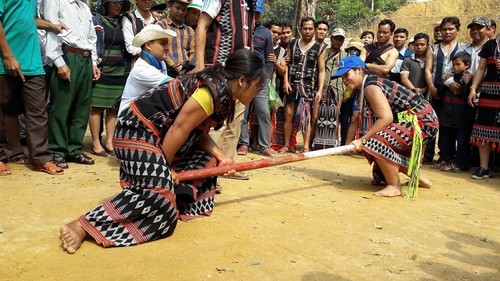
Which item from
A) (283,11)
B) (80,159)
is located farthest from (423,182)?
(283,11)

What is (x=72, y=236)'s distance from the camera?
3.11 metres

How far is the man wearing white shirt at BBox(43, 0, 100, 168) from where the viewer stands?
5289mm

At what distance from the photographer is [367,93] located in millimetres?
4828

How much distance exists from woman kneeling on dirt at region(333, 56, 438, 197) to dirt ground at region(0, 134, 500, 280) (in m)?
0.32

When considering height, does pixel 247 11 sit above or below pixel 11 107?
above

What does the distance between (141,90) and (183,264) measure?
1.83 metres

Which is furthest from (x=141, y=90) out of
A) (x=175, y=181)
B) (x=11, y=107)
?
(x=11, y=107)

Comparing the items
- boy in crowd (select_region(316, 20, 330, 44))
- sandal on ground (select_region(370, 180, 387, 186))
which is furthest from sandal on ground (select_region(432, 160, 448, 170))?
boy in crowd (select_region(316, 20, 330, 44))

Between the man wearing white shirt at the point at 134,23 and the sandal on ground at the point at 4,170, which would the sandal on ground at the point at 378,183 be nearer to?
the man wearing white shirt at the point at 134,23

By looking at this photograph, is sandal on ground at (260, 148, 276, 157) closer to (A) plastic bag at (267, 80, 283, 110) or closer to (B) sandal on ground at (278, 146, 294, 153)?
(B) sandal on ground at (278, 146, 294, 153)

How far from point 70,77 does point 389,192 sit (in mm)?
3494

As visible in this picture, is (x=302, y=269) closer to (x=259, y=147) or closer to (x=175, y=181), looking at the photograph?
(x=175, y=181)

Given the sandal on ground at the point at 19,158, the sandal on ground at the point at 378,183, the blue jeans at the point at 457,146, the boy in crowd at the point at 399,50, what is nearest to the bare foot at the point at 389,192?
the sandal on ground at the point at 378,183

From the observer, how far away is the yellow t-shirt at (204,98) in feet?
10.7
